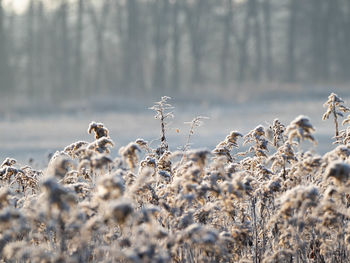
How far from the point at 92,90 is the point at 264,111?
24.9 metres

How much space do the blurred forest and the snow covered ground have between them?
13.9m

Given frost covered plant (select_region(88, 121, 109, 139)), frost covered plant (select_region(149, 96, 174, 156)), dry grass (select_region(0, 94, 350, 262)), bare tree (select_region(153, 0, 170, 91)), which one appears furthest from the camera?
bare tree (select_region(153, 0, 170, 91))

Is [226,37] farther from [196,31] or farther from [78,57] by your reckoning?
[78,57]

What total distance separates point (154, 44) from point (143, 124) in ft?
86.9

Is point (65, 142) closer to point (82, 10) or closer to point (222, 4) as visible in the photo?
point (82, 10)

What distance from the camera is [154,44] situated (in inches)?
1953

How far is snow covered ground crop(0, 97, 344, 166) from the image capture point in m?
16.8

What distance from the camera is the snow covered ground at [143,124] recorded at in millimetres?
16797

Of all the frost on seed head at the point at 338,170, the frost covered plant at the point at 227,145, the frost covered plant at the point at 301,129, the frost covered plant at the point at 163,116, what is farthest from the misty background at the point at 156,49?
the frost on seed head at the point at 338,170

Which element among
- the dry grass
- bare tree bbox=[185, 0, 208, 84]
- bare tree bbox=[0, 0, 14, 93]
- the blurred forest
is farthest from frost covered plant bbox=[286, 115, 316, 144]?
bare tree bbox=[0, 0, 14, 93]

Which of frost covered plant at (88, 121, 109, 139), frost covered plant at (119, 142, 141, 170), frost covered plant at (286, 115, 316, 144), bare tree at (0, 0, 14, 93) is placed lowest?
frost covered plant at (119, 142, 141, 170)

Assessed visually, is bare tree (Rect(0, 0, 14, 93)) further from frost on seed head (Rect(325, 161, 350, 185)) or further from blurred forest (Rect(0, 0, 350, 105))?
frost on seed head (Rect(325, 161, 350, 185))

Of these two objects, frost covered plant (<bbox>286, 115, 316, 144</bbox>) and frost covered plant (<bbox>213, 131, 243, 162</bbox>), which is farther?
frost covered plant (<bbox>213, 131, 243, 162</bbox>)

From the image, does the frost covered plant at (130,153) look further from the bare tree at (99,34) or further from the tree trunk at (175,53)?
the bare tree at (99,34)
